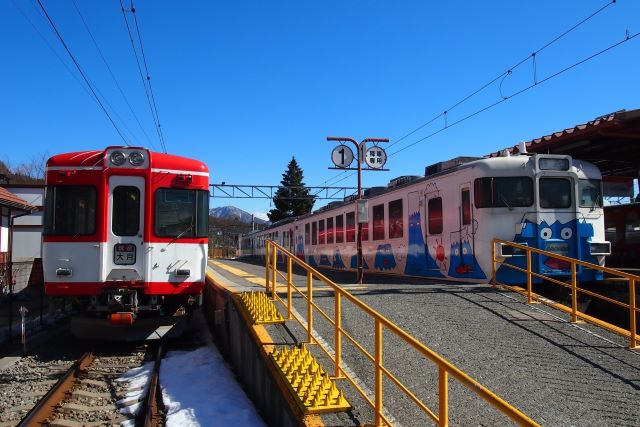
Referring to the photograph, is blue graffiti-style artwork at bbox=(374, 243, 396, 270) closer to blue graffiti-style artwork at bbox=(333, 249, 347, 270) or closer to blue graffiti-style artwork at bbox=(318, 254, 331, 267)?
blue graffiti-style artwork at bbox=(333, 249, 347, 270)

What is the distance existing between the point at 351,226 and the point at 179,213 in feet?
32.6

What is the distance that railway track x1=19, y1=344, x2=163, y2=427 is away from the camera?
6184mm

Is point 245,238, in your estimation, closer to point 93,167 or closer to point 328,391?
point 93,167

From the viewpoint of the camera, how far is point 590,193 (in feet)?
38.5

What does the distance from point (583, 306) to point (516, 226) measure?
2029 millimetres

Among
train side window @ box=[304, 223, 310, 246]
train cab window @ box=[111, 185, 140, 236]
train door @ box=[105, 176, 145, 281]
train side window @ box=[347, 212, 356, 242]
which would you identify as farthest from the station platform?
train side window @ box=[304, 223, 310, 246]

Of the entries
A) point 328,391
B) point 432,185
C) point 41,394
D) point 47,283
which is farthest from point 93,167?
point 432,185

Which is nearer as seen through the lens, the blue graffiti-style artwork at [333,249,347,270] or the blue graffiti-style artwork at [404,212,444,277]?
the blue graffiti-style artwork at [404,212,444,277]

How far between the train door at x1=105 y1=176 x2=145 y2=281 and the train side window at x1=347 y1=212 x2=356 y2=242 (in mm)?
10052

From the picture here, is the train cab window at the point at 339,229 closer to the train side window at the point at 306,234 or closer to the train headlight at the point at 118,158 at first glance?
the train side window at the point at 306,234

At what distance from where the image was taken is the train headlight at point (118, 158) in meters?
9.54

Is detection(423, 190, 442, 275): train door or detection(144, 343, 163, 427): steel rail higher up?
detection(423, 190, 442, 275): train door

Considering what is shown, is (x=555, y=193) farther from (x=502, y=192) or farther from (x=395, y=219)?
(x=395, y=219)

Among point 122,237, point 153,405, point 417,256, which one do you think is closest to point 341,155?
point 417,256
